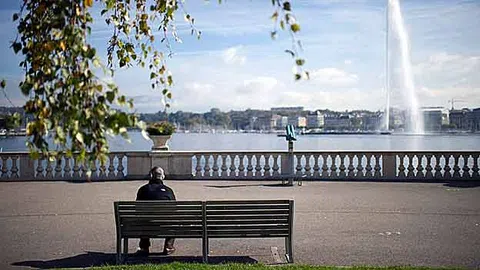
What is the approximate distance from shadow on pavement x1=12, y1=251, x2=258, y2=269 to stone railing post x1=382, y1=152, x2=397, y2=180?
12990mm

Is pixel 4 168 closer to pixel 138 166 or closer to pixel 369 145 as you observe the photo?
pixel 138 166

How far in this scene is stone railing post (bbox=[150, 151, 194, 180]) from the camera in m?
22.0

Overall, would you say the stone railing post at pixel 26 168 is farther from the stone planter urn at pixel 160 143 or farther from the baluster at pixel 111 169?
the stone planter urn at pixel 160 143

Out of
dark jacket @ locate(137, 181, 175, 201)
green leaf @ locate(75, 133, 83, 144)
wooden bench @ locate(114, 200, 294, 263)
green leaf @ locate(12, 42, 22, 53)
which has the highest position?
green leaf @ locate(12, 42, 22, 53)

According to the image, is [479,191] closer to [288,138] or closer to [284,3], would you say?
[288,138]

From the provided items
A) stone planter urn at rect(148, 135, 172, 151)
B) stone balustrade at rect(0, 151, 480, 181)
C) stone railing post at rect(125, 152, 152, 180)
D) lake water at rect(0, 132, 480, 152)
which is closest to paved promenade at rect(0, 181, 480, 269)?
stone balustrade at rect(0, 151, 480, 181)

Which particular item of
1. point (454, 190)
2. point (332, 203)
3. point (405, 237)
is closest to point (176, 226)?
point (405, 237)

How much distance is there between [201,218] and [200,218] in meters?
0.01

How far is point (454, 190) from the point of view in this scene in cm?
1866

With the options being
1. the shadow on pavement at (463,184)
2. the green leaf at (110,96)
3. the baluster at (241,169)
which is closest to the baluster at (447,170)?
the shadow on pavement at (463,184)

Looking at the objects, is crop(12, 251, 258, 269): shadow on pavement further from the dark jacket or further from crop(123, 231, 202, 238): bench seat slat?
the dark jacket

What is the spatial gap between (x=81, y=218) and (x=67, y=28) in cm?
935

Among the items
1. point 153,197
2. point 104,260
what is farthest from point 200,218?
point 104,260

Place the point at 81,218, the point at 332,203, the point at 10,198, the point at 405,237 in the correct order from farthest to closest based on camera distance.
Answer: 1. the point at 10,198
2. the point at 332,203
3. the point at 81,218
4. the point at 405,237
